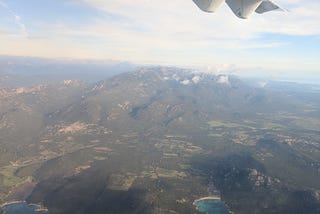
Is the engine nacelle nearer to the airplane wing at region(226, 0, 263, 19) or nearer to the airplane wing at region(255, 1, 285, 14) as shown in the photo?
the airplane wing at region(226, 0, 263, 19)

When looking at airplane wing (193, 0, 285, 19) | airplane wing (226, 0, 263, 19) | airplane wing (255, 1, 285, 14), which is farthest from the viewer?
airplane wing (255, 1, 285, 14)

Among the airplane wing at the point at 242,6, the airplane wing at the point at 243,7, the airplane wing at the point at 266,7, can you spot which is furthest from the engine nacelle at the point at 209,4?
the airplane wing at the point at 266,7

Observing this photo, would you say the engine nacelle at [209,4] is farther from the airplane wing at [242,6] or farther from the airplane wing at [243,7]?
the airplane wing at [243,7]

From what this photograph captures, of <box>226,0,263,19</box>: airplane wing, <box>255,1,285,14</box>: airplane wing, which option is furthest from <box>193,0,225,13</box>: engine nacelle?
<box>255,1,285,14</box>: airplane wing

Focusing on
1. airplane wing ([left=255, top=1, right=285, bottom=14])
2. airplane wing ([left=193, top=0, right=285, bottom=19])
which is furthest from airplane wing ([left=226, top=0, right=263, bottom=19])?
airplane wing ([left=255, top=1, right=285, bottom=14])

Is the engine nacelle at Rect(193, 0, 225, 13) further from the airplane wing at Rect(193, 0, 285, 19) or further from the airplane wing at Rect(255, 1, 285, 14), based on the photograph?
the airplane wing at Rect(255, 1, 285, 14)

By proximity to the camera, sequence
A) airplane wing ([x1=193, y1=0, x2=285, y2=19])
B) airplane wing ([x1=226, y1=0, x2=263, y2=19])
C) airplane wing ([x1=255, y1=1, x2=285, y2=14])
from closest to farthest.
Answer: airplane wing ([x1=226, y1=0, x2=263, y2=19]) < airplane wing ([x1=193, y1=0, x2=285, y2=19]) < airplane wing ([x1=255, y1=1, x2=285, y2=14])

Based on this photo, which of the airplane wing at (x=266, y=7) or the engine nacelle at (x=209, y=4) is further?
the airplane wing at (x=266, y=7)

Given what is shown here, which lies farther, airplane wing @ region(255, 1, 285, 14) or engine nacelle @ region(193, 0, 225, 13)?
airplane wing @ region(255, 1, 285, 14)
